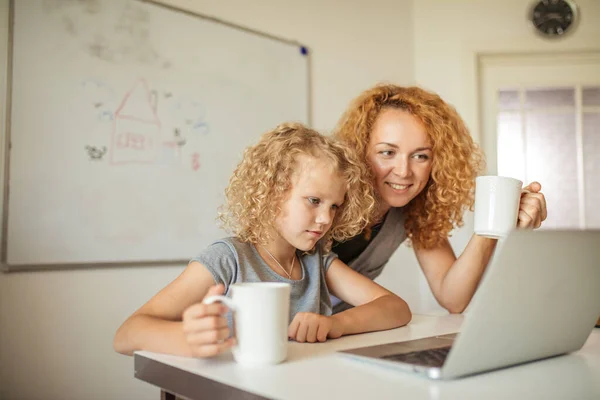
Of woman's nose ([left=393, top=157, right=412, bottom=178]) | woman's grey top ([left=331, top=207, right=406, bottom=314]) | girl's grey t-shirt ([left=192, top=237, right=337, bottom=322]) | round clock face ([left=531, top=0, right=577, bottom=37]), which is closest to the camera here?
girl's grey t-shirt ([left=192, top=237, right=337, bottom=322])

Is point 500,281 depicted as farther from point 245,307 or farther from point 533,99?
point 533,99

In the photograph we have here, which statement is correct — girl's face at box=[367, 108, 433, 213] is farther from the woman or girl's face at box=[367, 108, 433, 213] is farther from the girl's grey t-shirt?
the girl's grey t-shirt

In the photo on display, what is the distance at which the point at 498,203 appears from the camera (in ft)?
3.08

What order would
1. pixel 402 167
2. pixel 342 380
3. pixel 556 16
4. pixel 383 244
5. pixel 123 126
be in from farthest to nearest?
pixel 556 16
pixel 123 126
pixel 383 244
pixel 402 167
pixel 342 380

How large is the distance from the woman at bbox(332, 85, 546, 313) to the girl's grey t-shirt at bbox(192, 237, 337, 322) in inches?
11.3

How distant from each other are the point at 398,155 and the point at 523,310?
2.49 ft

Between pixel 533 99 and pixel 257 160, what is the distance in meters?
2.51

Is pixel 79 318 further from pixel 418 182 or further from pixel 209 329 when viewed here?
pixel 209 329

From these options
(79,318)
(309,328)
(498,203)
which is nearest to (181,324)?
(309,328)

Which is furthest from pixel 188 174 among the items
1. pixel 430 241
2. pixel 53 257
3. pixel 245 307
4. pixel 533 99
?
pixel 533 99

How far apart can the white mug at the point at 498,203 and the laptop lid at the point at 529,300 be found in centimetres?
23

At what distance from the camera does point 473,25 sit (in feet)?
10.4

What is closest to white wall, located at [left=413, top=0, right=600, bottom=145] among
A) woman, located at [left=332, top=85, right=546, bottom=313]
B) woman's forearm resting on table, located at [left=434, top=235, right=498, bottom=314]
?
woman, located at [left=332, top=85, right=546, bottom=313]

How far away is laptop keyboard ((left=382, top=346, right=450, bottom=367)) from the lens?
637 mm
